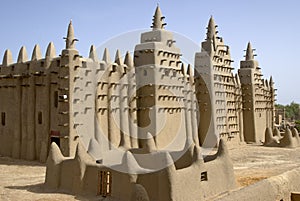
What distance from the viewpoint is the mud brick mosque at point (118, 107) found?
15312 mm

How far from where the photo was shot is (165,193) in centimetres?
1113

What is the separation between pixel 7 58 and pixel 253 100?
22.4 metres

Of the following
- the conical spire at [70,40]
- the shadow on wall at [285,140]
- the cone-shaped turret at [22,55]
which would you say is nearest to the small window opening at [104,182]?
the conical spire at [70,40]

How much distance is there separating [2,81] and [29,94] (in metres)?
3.37

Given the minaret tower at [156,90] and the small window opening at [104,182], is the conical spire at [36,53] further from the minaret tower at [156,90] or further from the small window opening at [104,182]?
the small window opening at [104,182]

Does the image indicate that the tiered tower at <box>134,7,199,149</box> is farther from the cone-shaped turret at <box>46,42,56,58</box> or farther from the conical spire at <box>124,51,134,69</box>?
the cone-shaped turret at <box>46,42,56,58</box>

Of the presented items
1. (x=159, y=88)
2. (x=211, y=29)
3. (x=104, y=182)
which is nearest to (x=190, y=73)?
(x=211, y=29)

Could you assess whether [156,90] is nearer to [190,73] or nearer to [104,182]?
[190,73]

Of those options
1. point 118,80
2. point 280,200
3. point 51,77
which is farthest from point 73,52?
point 280,200

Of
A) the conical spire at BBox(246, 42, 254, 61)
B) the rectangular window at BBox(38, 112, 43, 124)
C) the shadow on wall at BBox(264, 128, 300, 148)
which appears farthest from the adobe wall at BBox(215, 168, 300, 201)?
the conical spire at BBox(246, 42, 254, 61)

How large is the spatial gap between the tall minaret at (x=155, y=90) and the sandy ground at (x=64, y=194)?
5392mm

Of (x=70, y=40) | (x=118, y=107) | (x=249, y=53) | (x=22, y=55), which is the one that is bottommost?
(x=118, y=107)

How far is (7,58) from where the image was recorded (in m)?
25.0

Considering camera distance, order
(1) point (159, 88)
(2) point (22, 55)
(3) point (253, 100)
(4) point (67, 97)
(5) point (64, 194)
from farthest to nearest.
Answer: (3) point (253, 100) → (2) point (22, 55) → (1) point (159, 88) → (4) point (67, 97) → (5) point (64, 194)
